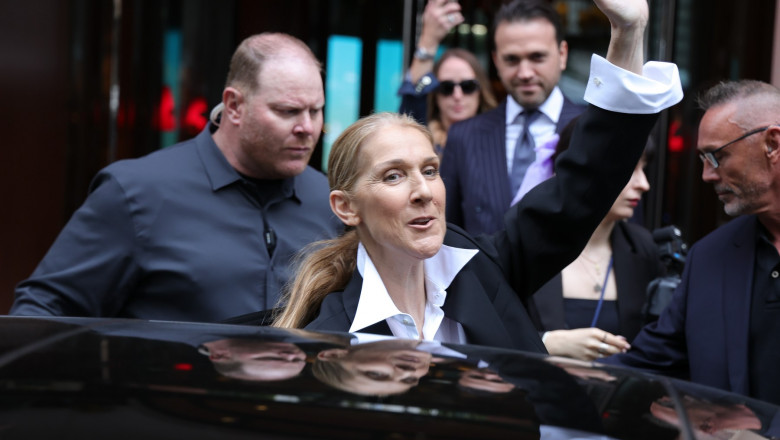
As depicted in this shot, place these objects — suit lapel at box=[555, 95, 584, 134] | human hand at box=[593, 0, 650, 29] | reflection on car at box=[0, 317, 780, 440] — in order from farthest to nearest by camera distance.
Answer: suit lapel at box=[555, 95, 584, 134]
human hand at box=[593, 0, 650, 29]
reflection on car at box=[0, 317, 780, 440]

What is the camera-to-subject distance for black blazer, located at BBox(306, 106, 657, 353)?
2537 millimetres

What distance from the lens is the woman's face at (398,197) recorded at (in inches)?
104

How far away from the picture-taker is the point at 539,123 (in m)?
4.58

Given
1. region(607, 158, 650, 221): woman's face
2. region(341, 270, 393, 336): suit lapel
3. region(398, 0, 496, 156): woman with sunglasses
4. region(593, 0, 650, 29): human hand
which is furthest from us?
region(398, 0, 496, 156): woman with sunglasses

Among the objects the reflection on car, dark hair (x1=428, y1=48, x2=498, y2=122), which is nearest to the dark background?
dark hair (x1=428, y1=48, x2=498, y2=122)

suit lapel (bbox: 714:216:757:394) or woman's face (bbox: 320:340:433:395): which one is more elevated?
woman's face (bbox: 320:340:433:395)

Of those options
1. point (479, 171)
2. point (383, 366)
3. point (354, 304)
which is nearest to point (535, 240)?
point (354, 304)

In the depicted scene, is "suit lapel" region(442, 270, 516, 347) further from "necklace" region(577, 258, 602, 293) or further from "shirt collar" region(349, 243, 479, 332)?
"necklace" region(577, 258, 602, 293)

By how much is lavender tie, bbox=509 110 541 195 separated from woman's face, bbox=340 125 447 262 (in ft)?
5.58

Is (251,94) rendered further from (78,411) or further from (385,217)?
(78,411)

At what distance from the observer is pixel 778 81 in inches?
216

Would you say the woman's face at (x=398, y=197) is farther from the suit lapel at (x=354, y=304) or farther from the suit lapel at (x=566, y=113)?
the suit lapel at (x=566, y=113)

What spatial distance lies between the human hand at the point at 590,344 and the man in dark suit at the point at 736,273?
0.18 m

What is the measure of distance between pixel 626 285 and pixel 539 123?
0.95 m
